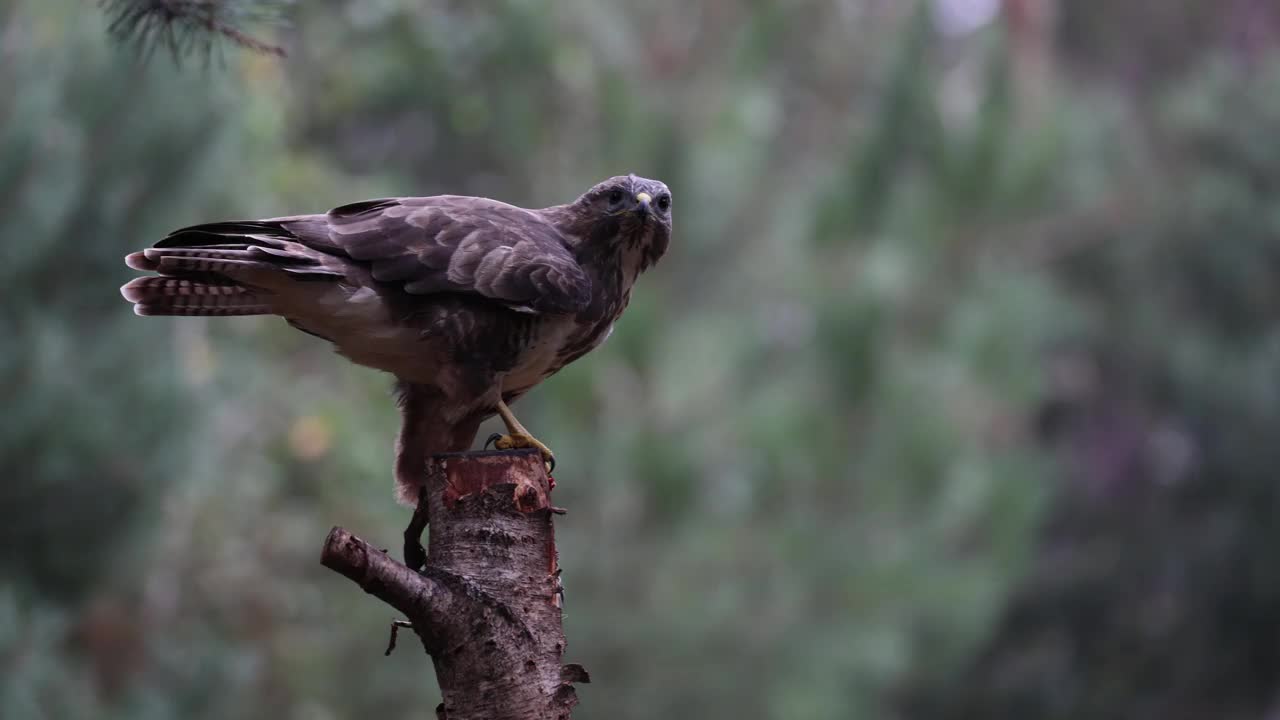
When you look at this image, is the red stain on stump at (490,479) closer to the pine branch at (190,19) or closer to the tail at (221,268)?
the tail at (221,268)

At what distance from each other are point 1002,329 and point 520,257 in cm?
748

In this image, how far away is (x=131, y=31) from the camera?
3.25 meters

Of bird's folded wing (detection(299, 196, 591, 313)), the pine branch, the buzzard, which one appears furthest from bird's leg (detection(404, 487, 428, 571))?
the pine branch

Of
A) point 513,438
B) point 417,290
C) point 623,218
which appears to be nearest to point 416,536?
point 513,438

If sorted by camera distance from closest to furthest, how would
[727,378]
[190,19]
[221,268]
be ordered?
[221,268], [190,19], [727,378]

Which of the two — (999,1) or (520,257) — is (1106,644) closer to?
(999,1)

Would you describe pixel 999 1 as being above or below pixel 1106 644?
above

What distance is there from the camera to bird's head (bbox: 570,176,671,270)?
383cm

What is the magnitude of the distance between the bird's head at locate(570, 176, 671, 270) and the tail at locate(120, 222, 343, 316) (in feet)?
2.37

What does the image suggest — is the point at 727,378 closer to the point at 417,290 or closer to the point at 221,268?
the point at 417,290

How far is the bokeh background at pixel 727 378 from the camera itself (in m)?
6.95

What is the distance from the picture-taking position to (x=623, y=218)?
3.82 metres

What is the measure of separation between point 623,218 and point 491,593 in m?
1.13

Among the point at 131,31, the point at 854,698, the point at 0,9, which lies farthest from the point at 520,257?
the point at 854,698
